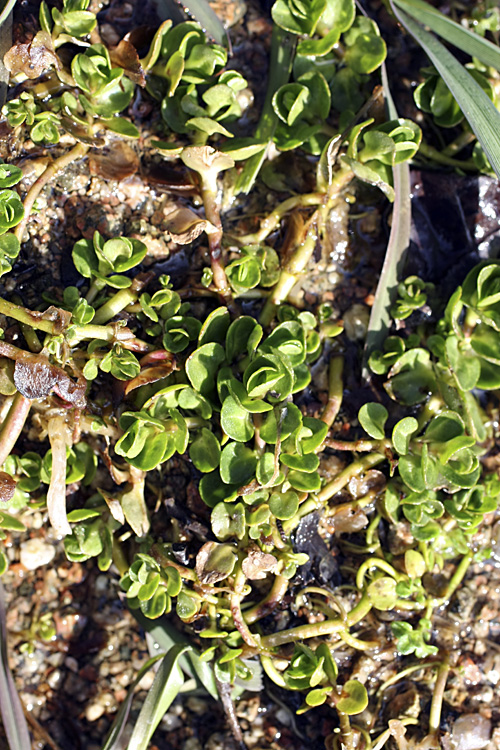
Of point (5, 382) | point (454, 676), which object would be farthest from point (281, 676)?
point (5, 382)

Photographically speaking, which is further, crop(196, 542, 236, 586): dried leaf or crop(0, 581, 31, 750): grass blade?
crop(0, 581, 31, 750): grass blade

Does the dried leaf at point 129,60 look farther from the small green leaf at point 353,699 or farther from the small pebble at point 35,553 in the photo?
the small green leaf at point 353,699

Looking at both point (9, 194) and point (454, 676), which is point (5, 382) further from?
point (454, 676)

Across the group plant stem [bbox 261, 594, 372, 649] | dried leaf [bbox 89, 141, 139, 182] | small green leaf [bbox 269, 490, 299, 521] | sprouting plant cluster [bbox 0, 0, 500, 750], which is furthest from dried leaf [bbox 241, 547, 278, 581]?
dried leaf [bbox 89, 141, 139, 182]

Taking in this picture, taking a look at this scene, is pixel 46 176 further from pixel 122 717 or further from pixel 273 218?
pixel 122 717

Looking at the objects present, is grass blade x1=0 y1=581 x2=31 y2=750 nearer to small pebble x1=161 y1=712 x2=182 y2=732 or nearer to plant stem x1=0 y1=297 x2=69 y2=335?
small pebble x1=161 y1=712 x2=182 y2=732

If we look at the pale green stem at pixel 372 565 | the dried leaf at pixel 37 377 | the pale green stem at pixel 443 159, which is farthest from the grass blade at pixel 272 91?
the pale green stem at pixel 372 565
